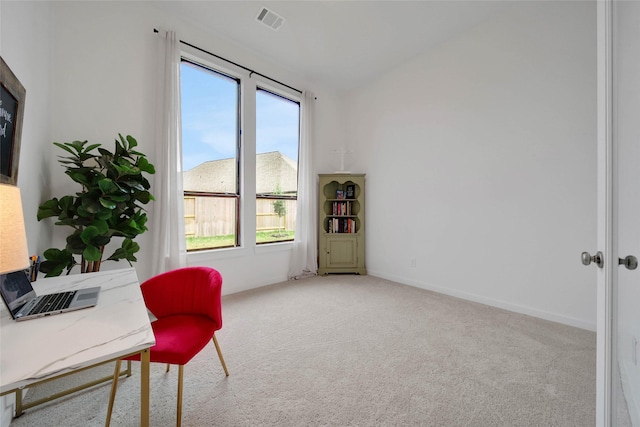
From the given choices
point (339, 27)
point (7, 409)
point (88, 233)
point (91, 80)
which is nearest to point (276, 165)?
point (339, 27)

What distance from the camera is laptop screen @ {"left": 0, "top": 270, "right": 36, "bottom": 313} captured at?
0.94 meters

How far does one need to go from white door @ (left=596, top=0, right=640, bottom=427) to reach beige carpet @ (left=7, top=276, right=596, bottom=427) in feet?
1.58

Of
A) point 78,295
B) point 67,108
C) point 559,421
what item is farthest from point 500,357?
point 67,108

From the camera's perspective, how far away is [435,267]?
134 inches

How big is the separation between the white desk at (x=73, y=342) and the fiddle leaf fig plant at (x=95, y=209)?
1.02m

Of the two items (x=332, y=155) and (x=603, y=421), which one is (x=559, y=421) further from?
(x=332, y=155)

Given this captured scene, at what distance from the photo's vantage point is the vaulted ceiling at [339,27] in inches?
107

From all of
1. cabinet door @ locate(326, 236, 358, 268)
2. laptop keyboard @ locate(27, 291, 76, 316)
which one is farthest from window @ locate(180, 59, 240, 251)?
laptop keyboard @ locate(27, 291, 76, 316)

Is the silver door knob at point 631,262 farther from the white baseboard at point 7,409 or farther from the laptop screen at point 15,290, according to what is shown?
the white baseboard at point 7,409

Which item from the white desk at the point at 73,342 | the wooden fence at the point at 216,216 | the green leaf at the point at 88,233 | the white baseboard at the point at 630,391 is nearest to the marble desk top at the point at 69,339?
the white desk at the point at 73,342

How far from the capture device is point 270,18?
2.88 m

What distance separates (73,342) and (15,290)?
52 cm

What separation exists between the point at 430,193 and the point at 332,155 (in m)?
1.80

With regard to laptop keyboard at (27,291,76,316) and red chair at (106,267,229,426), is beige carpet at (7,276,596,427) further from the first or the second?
laptop keyboard at (27,291,76,316)
